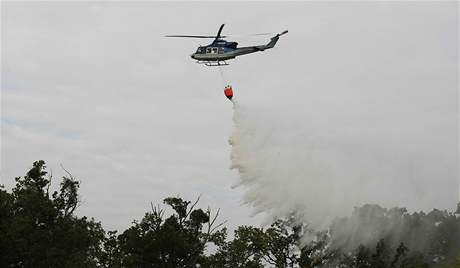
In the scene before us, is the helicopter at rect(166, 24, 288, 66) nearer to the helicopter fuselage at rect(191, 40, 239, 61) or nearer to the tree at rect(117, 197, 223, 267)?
the helicopter fuselage at rect(191, 40, 239, 61)

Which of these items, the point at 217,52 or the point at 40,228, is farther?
the point at 40,228

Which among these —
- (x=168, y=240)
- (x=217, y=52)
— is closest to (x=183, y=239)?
(x=168, y=240)

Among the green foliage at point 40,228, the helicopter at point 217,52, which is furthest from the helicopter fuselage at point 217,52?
the green foliage at point 40,228

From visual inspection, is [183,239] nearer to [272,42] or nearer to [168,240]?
[168,240]

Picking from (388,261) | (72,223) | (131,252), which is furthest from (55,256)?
(388,261)

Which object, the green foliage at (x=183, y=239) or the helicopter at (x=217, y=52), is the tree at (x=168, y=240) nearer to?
the green foliage at (x=183, y=239)

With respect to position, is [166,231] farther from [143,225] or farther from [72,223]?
[72,223]

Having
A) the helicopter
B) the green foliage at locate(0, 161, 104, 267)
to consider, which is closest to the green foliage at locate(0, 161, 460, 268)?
the green foliage at locate(0, 161, 104, 267)

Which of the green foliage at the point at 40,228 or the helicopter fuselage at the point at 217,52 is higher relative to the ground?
the helicopter fuselage at the point at 217,52

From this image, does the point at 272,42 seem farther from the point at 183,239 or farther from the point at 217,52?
the point at 183,239

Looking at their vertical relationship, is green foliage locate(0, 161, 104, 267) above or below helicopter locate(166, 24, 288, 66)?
below

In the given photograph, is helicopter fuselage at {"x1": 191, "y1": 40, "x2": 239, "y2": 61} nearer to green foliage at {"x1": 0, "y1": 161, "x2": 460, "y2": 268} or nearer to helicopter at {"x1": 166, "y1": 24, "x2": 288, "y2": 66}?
helicopter at {"x1": 166, "y1": 24, "x2": 288, "y2": 66}

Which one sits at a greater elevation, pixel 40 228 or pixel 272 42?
pixel 272 42

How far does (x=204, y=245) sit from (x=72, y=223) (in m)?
18.8
